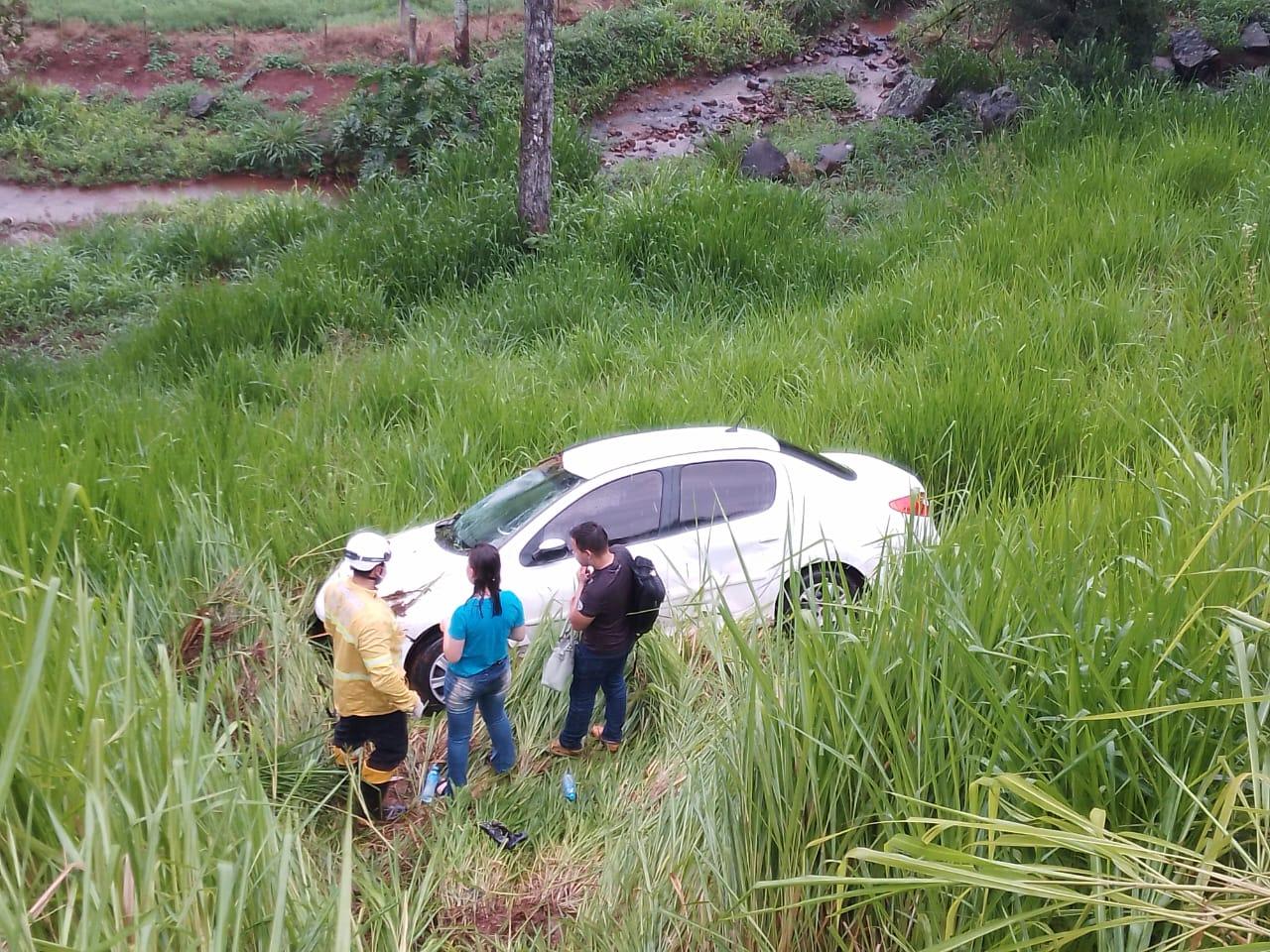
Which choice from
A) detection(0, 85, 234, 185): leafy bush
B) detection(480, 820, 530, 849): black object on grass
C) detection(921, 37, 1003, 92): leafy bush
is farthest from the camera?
detection(0, 85, 234, 185): leafy bush

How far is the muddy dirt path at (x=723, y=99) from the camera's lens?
64.6ft

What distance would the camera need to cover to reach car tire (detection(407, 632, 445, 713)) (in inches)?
219

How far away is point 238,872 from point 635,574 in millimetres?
2563

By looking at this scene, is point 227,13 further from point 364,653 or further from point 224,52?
point 364,653

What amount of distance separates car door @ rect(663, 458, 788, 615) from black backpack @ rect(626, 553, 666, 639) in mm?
915

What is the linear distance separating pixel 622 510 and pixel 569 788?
5.86 feet

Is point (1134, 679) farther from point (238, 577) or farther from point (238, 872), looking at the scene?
point (238, 577)

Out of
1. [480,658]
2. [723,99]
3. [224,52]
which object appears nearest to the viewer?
[480,658]

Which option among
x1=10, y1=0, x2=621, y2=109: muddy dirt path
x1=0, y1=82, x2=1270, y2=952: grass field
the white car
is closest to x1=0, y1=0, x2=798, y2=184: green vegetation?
x1=10, y1=0, x2=621, y2=109: muddy dirt path

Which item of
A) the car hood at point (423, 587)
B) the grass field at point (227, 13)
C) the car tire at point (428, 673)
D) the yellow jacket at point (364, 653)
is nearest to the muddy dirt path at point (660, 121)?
the grass field at point (227, 13)

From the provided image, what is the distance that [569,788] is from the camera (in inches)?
182

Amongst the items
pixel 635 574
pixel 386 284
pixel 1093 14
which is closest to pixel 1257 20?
pixel 1093 14

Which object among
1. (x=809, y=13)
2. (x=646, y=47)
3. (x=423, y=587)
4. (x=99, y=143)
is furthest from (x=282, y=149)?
(x=423, y=587)

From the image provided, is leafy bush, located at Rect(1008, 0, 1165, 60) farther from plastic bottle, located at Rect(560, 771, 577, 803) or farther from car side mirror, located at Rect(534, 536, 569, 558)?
plastic bottle, located at Rect(560, 771, 577, 803)
